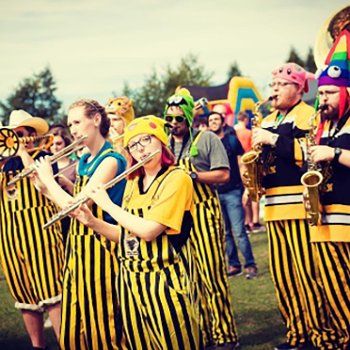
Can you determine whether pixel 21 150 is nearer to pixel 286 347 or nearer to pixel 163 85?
pixel 286 347

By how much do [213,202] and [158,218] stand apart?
2.10 m

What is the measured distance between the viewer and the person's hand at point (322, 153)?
472 centimetres

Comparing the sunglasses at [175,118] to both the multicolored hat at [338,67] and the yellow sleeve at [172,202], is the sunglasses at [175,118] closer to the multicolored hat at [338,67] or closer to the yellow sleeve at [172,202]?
the multicolored hat at [338,67]

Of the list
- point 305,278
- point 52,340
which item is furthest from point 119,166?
point 52,340

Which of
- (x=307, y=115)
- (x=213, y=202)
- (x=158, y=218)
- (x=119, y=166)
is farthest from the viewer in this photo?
(x=213, y=202)

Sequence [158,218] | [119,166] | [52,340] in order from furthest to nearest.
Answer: [52,340], [119,166], [158,218]

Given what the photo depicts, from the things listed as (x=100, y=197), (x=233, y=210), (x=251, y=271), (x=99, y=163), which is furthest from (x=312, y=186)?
(x=233, y=210)

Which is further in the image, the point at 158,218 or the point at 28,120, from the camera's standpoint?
the point at 28,120

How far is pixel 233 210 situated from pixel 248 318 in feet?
9.27

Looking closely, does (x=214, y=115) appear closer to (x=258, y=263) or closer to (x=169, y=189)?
(x=258, y=263)

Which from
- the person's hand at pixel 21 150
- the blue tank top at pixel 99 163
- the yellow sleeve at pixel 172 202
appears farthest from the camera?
the person's hand at pixel 21 150

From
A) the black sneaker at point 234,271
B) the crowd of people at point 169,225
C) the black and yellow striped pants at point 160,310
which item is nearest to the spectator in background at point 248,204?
the black sneaker at point 234,271

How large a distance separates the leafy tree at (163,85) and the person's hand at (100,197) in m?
34.1

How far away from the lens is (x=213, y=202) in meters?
5.87
